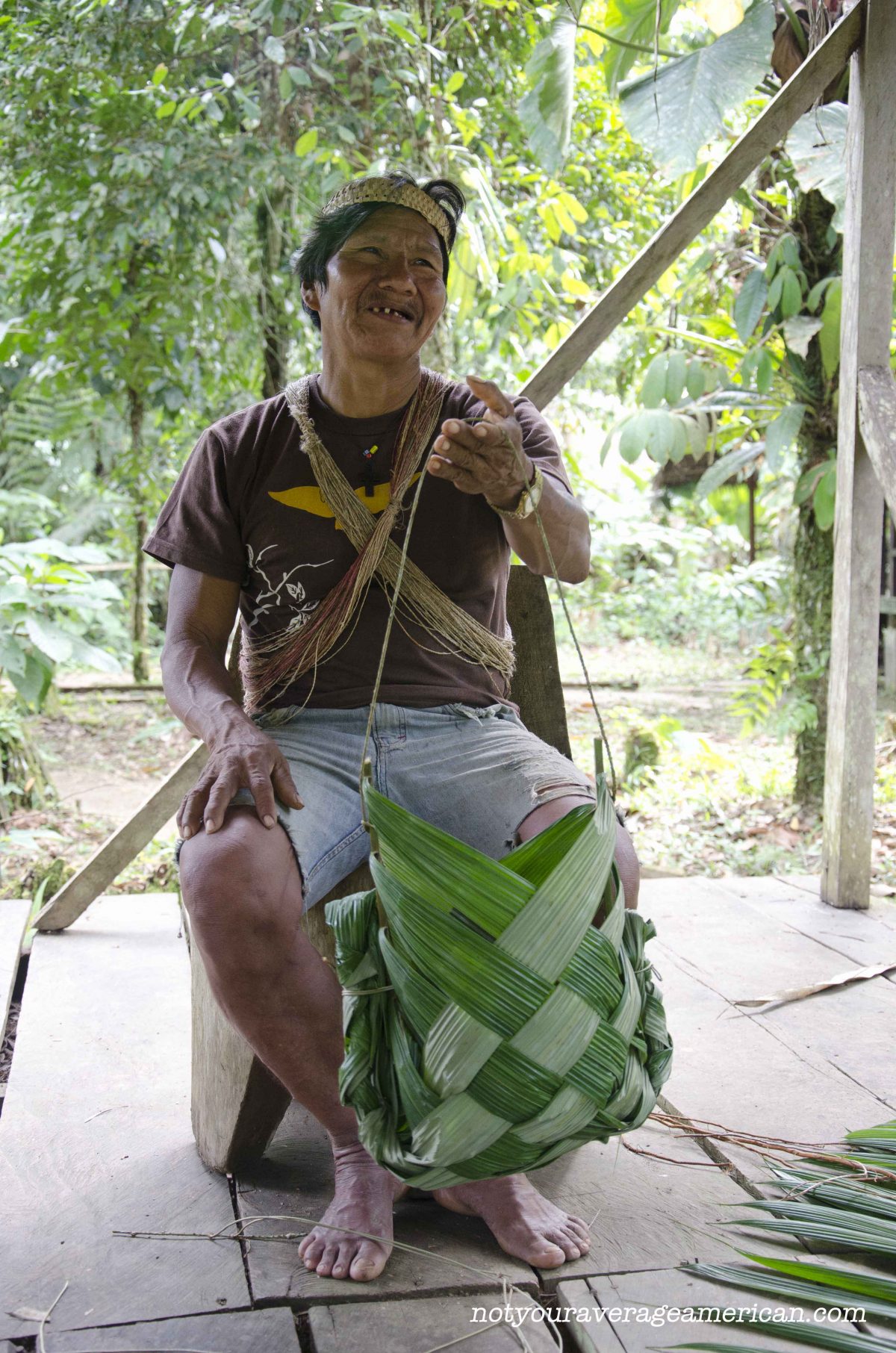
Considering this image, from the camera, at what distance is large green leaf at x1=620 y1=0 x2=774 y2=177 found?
2.76m

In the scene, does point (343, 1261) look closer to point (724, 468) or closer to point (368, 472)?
point (368, 472)

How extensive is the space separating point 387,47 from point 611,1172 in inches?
132

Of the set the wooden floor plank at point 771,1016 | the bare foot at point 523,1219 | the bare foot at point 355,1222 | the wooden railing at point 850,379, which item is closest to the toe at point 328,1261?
the bare foot at point 355,1222

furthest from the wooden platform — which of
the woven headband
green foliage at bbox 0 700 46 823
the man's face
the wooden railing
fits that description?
green foliage at bbox 0 700 46 823

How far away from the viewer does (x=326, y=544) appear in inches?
69.1

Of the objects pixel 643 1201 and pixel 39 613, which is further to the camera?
pixel 39 613

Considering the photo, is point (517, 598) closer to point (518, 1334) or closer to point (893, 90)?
point (518, 1334)

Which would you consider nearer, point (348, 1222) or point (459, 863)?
point (459, 863)

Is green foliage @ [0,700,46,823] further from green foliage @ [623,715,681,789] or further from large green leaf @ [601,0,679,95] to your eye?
large green leaf @ [601,0,679,95]

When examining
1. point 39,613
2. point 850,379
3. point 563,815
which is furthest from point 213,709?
point 39,613

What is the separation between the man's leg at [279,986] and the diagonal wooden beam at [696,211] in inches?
54.9

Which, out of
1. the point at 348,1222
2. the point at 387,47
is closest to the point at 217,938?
the point at 348,1222

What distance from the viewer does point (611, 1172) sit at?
157 centimetres

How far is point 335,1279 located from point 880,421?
205 centimetres
